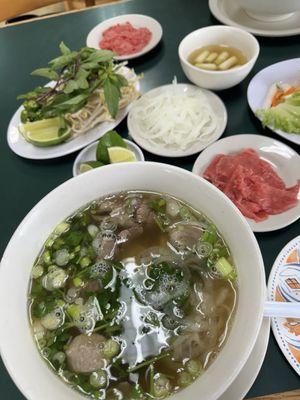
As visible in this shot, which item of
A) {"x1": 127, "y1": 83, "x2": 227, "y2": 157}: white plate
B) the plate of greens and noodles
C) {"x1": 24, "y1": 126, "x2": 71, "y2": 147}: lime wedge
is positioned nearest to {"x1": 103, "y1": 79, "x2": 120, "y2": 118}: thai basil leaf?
the plate of greens and noodles

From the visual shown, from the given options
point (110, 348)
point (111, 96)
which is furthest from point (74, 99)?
point (110, 348)

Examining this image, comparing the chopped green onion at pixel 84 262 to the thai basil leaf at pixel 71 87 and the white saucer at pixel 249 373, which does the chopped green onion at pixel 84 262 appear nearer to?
the white saucer at pixel 249 373

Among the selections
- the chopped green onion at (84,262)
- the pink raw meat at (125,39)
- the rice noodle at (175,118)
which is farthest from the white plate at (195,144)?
the chopped green onion at (84,262)

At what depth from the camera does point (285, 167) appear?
4.51 ft

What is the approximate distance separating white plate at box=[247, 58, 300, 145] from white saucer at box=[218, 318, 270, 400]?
99cm

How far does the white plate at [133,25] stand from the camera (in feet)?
6.33

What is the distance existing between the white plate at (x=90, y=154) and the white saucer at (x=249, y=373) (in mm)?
804

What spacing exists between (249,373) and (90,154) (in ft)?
3.33

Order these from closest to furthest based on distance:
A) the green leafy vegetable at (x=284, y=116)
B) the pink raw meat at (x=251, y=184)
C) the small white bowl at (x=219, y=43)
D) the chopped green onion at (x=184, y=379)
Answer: the chopped green onion at (x=184, y=379) < the pink raw meat at (x=251, y=184) < the green leafy vegetable at (x=284, y=116) < the small white bowl at (x=219, y=43)

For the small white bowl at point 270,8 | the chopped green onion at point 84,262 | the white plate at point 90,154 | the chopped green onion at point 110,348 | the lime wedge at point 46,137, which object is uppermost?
the small white bowl at point 270,8

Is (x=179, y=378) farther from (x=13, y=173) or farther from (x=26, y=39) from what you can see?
(x=26, y=39)

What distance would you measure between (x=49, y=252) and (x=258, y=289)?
1.71 feet

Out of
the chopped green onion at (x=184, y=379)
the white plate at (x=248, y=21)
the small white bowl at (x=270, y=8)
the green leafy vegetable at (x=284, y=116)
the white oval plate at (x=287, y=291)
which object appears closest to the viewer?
the chopped green onion at (x=184, y=379)

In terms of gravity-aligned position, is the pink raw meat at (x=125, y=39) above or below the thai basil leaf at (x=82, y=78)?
below
